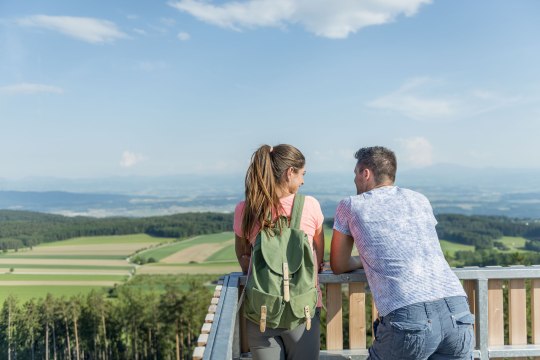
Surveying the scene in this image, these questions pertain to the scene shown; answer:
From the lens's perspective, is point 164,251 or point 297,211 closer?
point 297,211

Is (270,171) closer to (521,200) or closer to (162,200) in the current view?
(521,200)

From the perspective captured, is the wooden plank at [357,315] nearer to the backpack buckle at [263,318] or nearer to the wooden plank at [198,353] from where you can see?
the backpack buckle at [263,318]

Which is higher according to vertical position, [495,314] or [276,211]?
[276,211]

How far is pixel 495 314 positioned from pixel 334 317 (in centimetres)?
107

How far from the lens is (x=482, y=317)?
9.91ft

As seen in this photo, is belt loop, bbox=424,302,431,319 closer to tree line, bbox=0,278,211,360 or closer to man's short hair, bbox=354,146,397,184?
man's short hair, bbox=354,146,397,184

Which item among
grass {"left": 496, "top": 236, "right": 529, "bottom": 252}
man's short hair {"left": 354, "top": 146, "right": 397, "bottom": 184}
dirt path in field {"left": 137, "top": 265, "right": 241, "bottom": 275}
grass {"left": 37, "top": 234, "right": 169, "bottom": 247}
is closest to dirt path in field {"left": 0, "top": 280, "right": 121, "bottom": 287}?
dirt path in field {"left": 137, "top": 265, "right": 241, "bottom": 275}

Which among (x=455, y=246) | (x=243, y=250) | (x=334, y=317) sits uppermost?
(x=243, y=250)

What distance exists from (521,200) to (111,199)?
461ft

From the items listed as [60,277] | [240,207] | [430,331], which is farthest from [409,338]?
[60,277]

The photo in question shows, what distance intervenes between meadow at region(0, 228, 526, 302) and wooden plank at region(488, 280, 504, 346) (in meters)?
59.4

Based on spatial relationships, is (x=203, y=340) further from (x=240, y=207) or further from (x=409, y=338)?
(x=409, y=338)

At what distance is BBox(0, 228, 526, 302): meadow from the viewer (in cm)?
6644

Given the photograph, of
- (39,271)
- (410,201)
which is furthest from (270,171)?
(39,271)
